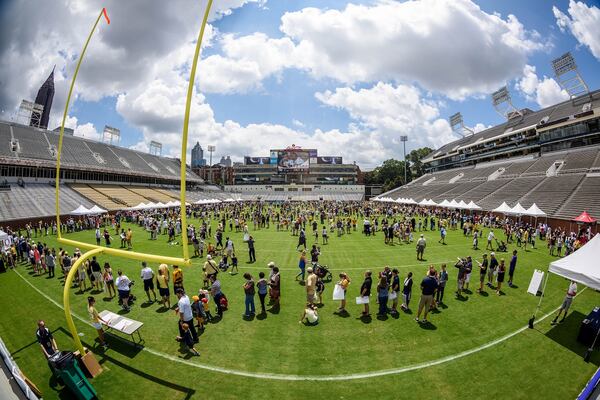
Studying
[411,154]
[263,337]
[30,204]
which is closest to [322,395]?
[263,337]

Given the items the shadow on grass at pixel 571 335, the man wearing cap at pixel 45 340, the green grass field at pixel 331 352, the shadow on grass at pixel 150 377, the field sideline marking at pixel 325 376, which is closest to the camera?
the shadow on grass at pixel 150 377

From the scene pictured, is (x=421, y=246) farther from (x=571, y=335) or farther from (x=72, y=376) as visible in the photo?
(x=72, y=376)

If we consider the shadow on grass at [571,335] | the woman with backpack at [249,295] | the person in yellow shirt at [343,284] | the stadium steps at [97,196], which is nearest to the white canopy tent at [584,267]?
the shadow on grass at [571,335]

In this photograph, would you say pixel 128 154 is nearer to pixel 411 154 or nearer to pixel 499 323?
pixel 499 323

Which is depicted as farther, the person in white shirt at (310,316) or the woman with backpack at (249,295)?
the woman with backpack at (249,295)

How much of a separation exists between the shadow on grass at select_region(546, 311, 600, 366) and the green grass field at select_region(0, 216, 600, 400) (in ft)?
0.15

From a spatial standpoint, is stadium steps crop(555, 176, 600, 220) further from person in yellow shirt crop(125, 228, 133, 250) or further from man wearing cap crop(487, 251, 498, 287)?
person in yellow shirt crop(125, 228, 133, 250)

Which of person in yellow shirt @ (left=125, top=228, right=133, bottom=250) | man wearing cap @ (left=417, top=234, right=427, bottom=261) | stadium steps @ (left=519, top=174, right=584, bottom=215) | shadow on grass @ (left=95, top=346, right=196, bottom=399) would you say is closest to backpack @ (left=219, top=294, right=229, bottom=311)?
shadow on grass @ (left=95, top=346, right=196, bottom=399)

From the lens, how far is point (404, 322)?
9.03 m

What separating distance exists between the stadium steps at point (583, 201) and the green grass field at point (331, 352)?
20.9 meters

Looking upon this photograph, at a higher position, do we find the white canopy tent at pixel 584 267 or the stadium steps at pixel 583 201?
the stadium steps at pixel 583 201

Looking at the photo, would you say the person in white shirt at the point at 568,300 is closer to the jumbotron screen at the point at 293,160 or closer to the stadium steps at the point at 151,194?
the stadium steps at the point at 151,194

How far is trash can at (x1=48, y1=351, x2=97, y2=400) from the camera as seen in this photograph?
5.54 metres

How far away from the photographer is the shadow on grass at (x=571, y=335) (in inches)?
294
